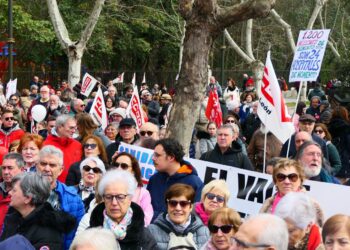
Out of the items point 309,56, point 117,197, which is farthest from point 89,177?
point 309,56

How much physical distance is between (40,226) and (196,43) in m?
5.62

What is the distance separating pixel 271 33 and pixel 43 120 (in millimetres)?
39701

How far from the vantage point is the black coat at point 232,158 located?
876 centimetres

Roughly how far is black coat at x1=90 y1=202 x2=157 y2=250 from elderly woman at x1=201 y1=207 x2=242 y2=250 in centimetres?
38

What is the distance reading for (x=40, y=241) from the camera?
212 inches

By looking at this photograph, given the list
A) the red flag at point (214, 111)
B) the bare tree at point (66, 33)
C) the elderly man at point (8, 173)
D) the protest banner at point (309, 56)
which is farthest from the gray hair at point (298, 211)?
the bare tree at point (66, 33)

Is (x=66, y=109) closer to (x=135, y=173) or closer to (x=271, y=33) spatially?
(x=135, y=173)

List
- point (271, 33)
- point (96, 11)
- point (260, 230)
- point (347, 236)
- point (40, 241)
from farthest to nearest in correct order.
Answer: point (271, 33)
point (96, 11)
point (40, 241)
point (347, 236)
point (260, 230)

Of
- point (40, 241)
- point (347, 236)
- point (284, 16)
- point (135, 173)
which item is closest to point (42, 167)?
point (135, 173)

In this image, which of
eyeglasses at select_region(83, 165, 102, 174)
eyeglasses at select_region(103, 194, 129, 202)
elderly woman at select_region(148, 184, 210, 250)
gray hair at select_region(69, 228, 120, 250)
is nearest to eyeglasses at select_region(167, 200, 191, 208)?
elderly woman at select_region(148, 184, 210, 250)

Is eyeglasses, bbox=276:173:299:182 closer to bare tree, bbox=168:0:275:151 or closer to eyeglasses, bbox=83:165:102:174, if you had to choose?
eyeglasses, bbox=83:165:102:174

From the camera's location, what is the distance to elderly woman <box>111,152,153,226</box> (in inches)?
259

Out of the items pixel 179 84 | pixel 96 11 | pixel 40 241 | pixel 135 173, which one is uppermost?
pixel 96 11

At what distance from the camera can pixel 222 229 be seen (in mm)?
5277
